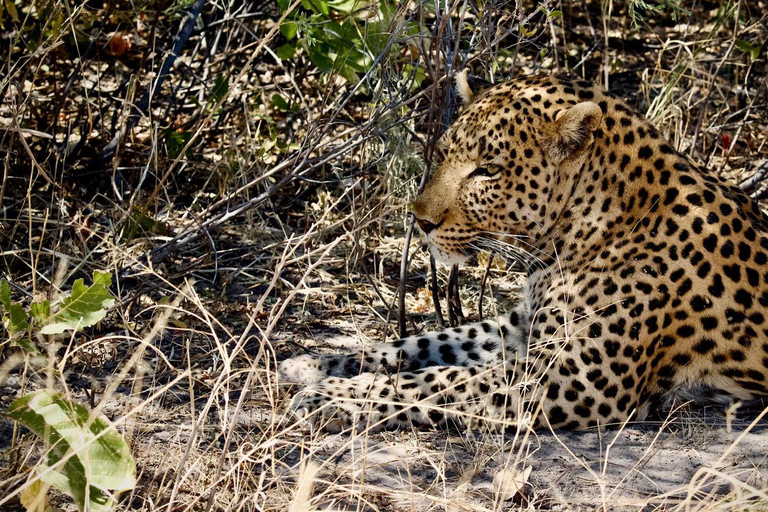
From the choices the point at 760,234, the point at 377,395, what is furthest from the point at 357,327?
the point at 760,234

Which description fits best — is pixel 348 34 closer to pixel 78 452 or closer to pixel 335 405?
pixel 335 405

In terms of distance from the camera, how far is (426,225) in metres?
5.18

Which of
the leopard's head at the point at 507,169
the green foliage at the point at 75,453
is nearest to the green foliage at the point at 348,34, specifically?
the leopard's head at the point at 507,169

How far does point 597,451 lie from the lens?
4426 mm

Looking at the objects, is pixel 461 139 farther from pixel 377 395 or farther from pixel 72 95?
pixel 72 95

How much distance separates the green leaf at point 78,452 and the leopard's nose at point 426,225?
213 centimetres

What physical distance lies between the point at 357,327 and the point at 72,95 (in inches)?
119

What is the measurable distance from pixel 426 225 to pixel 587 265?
2.80 feet

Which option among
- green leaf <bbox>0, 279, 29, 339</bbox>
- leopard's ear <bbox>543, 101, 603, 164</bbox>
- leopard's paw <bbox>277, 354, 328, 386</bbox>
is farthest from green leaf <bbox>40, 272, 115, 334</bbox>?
leopard's ear <bbox>543, 101, 603, 164</bbox>

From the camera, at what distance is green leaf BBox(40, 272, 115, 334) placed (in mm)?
3834

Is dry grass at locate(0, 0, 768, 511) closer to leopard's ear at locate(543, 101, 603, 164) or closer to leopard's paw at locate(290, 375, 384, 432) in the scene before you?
leopard's paw at locate(290, 375, 384, 432)

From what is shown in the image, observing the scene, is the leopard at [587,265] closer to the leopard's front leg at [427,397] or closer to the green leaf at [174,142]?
the leopard's front leg at [427,397]

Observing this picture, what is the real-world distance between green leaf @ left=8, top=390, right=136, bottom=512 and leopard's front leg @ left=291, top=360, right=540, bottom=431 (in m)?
1.16

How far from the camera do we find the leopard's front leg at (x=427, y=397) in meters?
4.64
